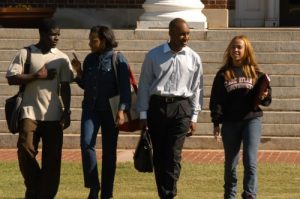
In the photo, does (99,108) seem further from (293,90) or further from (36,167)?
(293,90)

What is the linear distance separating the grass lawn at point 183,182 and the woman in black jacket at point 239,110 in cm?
107

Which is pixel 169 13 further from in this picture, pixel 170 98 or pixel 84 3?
pixel 170 98

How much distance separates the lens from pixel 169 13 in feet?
60.3

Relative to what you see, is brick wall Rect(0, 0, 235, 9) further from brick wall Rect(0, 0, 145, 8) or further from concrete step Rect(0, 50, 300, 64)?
concrete step Rect(0, 50, 300, 64)

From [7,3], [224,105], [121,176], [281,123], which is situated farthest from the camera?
[7,3]

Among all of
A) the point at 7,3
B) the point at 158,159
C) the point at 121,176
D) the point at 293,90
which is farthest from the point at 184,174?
the point at 7,3

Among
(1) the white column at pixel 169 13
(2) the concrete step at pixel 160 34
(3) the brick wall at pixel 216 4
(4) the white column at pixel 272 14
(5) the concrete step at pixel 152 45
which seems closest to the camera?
(5) the concrete step at pixel 152 45

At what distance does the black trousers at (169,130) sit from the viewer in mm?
10336

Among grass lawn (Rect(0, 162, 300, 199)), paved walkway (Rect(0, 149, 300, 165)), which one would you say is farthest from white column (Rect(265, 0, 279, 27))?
grass lawn (Rect(0, 162, 300, 199))

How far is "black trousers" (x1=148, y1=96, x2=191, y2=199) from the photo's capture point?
33.9 ft

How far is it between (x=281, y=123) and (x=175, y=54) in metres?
5.69

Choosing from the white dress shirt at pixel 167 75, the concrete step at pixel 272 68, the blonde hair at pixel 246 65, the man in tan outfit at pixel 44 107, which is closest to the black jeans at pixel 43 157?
the man in tan outfit at pixel 44 107

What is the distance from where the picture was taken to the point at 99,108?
10.6m

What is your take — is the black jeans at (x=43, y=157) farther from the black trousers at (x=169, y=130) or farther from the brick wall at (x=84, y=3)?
the brick wall at (x=84, y=3)
